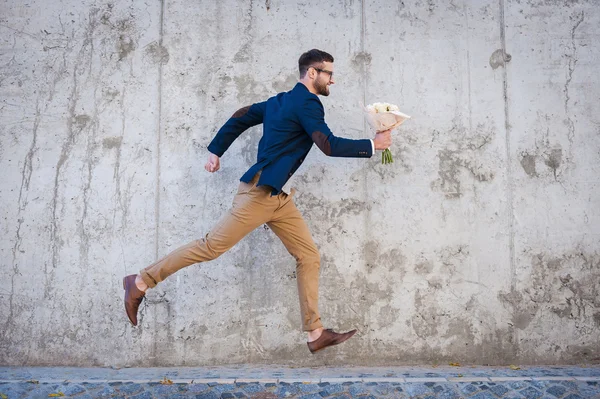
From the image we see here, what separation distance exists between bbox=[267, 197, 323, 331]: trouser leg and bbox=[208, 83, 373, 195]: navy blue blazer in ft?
0.93

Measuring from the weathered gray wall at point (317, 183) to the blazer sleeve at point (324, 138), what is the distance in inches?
45.6

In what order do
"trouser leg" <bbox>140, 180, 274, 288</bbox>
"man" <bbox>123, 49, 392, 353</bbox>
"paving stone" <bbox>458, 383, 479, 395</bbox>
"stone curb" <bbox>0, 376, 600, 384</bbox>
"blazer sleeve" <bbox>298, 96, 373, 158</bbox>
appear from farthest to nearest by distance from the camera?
"stone curb" <bbox>0, 376, 600, 384</bbox> < "paving stone" <bbox>458, 383, 479, 395</bbox> < "trouser leg" <bbox>140, 180, 274, 288</bbox> < "man" <bbox>123, 49, 392, 353</bbox> < "blazer sleeve" <bbox>298, 96, 373, 158</bbox>

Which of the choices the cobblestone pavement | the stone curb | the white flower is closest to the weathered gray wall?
the cobblestone pavement

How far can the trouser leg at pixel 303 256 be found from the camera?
4.34 meters

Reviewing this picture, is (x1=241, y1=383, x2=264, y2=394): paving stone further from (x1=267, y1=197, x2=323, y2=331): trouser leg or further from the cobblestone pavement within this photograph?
(x1=267, y1=197, x2=323, y2=331): trouser leg

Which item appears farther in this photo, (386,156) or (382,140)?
(386,156)

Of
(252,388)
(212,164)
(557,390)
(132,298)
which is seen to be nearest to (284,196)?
(212,164)

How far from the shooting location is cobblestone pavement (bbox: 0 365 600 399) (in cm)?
430

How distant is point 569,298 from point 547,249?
0.46 meters

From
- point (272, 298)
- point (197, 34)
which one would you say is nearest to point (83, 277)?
point (272, 298)

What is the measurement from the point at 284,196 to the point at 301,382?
1.42 meters

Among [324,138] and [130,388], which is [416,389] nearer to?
[324,138]

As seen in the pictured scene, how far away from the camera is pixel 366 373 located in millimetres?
4812

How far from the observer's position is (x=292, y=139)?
168 inches
